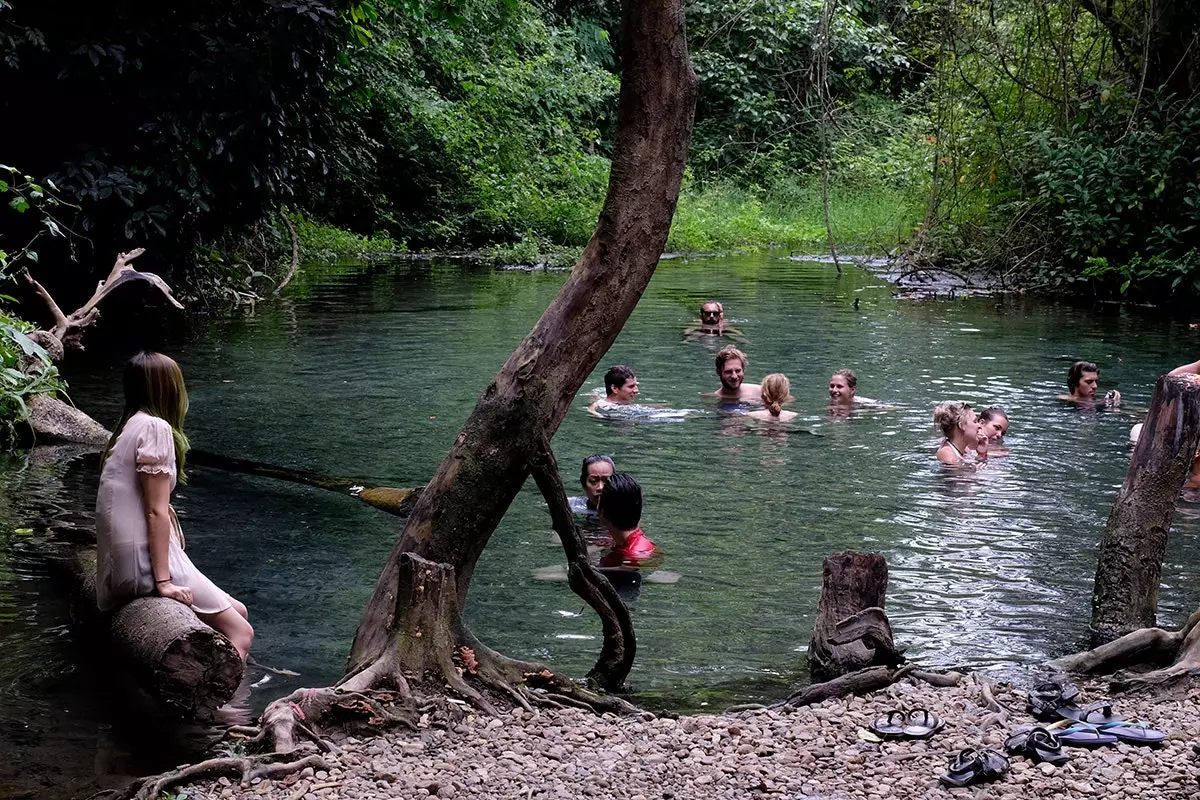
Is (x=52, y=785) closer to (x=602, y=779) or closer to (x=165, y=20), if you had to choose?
(x=602, y=779)

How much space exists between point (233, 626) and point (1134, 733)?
4.17 meters

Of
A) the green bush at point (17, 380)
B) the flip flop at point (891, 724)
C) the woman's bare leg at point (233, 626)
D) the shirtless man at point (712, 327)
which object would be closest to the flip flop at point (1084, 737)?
the flip flop at point (891, 724)

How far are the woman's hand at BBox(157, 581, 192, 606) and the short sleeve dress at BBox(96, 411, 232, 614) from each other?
6 cm

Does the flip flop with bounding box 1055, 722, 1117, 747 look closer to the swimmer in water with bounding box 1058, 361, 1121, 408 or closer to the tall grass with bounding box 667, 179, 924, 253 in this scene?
the swimmer in water with bounding box 1058, 361, 1121, 408

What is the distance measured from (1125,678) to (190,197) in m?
13.7

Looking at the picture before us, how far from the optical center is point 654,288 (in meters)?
27.5

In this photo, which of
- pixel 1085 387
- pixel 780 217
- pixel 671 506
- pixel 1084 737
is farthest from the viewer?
pixel 780 217

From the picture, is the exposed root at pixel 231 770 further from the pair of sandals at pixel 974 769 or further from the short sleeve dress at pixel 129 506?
the pair of sandals at pixel 974 769

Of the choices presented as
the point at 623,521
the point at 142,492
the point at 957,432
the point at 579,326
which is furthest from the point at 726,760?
the point at 957,432

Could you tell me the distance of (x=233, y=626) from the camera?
661 centimetres

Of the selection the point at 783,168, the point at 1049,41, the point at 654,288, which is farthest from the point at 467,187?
the point at 1049,41

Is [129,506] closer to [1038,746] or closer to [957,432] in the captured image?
[1038,746]

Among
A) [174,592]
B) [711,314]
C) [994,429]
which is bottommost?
[174,592]

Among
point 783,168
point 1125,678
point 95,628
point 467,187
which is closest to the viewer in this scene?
point 1125,678
